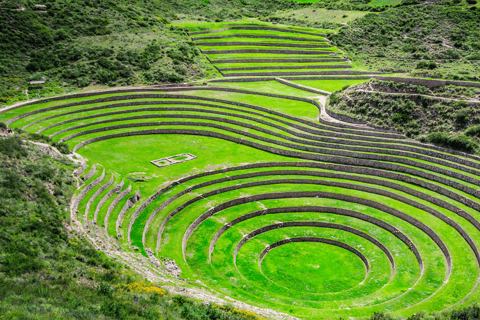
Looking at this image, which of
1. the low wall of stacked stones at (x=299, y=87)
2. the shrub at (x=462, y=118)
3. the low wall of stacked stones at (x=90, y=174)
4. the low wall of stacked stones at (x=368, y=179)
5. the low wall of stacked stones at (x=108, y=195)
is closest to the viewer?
the low wall of stacked stones at (x=108, y=195)

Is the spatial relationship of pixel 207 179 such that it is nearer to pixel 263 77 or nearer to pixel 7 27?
pixel 263 77

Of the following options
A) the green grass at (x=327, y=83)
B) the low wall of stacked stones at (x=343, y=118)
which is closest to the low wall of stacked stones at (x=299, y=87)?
the green grass at (x=327, y=83)

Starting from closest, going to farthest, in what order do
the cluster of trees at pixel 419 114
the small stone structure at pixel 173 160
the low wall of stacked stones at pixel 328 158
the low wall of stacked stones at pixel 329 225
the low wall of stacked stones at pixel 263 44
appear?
the low wall of stacked stones at pixel 329 225
the low wall of stacked stones at pixel 328 158
the cluster of trees at pixel 419 114
the small stone structure at pixel 173 160
the low wall of stacked stones at pixel 263 44

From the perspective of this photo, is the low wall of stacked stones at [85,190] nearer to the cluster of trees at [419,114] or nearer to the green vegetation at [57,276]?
the green vegetation at [57,276]

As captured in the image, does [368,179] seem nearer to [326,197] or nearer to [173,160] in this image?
[326,197]

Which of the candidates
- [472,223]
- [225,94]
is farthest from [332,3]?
[472,223]

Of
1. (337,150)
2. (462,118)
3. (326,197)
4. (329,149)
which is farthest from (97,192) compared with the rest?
(462,118)
